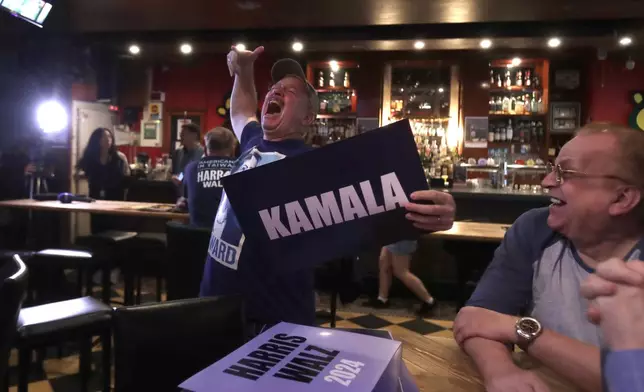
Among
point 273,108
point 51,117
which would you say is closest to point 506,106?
point 51,117

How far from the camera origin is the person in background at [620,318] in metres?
0.58

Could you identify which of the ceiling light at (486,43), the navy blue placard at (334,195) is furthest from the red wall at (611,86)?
the navy blue placard at (334,195)

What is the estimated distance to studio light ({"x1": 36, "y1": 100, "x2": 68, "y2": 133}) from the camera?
24.4 feet

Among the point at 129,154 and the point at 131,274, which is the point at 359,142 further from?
the point at 129,154

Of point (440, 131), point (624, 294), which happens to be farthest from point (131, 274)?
point (440, 131)

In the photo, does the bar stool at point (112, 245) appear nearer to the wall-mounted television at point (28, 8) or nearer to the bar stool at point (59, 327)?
the bar stool at point (59, 327)

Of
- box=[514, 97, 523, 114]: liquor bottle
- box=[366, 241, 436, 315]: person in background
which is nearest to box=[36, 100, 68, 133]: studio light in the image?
box=[366, 241, 436, 315]: person in background

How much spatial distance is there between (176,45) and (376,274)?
4723mm

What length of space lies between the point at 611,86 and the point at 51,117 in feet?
26.7

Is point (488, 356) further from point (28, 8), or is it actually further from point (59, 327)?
point (28, 8)

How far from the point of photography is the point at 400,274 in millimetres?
4266

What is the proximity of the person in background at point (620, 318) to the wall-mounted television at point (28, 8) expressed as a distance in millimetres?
5823

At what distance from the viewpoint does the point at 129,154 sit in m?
9.23

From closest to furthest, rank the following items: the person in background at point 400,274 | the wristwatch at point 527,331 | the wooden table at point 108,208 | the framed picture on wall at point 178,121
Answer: the wristwatch at point 527,331 < the wooden table at point 108,208 < the person in background at point 400,274 < the framed picture on wall at point 178,121
